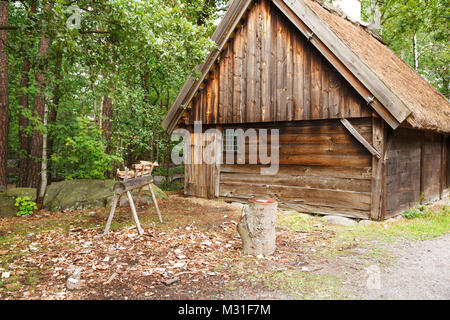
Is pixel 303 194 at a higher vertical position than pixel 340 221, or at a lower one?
higher

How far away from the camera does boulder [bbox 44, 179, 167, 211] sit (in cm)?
963

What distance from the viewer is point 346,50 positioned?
7.73m

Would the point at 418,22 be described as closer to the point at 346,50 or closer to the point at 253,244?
the point at 346,50

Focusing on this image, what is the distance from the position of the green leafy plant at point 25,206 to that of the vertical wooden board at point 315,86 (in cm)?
828

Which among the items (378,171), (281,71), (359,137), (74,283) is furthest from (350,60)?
(74,283)

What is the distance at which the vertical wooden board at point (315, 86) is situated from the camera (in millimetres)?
8648

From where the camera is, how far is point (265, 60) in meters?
9.69

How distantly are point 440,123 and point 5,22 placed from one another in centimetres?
1303

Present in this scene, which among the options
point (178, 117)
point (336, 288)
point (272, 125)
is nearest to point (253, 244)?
point (336, 288)

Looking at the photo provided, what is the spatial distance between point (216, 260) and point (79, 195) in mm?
6323

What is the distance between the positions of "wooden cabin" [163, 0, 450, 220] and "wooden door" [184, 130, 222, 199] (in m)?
0.04

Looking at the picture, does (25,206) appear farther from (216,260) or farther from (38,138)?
(216,260)

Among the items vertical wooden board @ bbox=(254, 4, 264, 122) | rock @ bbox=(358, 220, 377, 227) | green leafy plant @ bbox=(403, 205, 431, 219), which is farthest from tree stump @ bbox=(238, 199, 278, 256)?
green leafy plant @ bbox=(403, 205, 431, 219)

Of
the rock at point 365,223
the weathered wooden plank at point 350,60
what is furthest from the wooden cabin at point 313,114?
the rock at point 365,223
